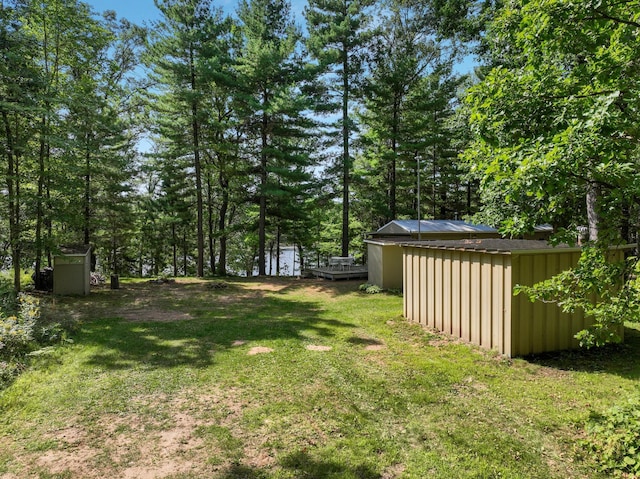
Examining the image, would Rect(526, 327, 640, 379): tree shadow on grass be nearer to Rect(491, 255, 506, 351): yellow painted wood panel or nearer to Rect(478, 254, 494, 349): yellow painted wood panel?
Rect(491, 255, 506, 351): yellow painted wood panel

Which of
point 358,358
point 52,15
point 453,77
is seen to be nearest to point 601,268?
point 358,358

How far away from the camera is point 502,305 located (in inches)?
221

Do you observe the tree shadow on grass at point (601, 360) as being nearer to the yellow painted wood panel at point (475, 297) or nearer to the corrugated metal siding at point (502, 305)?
the corrugated metal siding at point (502, 305)

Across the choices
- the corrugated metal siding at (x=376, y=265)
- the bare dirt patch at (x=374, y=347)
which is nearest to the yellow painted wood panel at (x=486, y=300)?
the bare dirt patch at (x=374, y=347)

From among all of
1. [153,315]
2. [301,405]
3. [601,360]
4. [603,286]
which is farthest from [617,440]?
[153,315]

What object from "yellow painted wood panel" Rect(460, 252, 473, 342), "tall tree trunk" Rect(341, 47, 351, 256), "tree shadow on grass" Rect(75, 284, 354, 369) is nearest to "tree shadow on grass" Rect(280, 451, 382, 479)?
"tree shadow on grass" Rect(75, 284, 354, 369)

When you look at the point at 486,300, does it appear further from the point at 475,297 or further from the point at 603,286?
the point at 603,286

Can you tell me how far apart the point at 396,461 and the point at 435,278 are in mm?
4657

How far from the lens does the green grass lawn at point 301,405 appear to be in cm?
299

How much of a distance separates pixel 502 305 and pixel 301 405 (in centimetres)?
354

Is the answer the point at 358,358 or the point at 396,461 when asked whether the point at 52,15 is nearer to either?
the point at 358,358

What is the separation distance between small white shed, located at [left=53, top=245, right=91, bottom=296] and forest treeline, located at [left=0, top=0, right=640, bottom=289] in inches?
A: 30.5

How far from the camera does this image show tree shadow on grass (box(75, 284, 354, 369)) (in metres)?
5.64

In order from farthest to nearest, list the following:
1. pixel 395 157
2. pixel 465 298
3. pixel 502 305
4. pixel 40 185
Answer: pixel 395 157 < pixel 40 185 < pixel 465 298 < pixel 502 305
